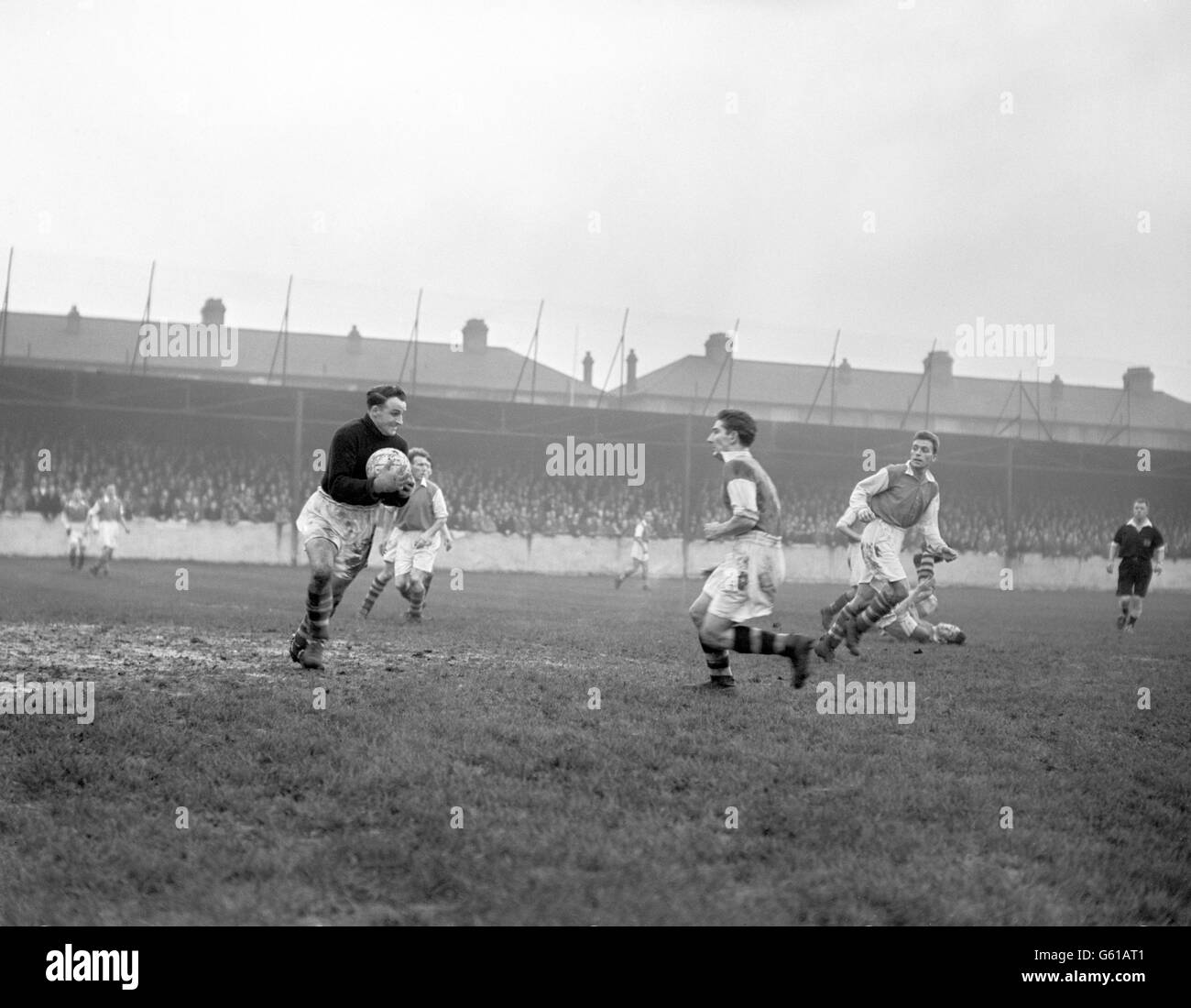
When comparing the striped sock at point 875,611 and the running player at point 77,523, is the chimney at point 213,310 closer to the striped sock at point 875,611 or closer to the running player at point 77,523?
the running player at point 77,523

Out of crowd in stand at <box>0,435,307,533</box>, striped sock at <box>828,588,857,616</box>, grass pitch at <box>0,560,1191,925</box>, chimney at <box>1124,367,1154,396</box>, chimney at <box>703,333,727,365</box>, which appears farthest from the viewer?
chimney at <box>1124,367,1154,396</box>

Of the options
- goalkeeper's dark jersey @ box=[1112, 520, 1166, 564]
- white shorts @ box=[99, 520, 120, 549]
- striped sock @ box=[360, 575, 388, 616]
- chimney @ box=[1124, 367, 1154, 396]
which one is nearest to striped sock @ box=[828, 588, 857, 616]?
striped sock @ box=[360, 575, 388, 616]

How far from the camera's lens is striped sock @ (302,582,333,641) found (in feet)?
26.9

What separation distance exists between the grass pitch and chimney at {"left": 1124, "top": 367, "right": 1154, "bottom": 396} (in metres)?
42.7

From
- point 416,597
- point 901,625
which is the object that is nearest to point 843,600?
point 901,625

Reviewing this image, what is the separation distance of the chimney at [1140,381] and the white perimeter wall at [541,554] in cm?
1004

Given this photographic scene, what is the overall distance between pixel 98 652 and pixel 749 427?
5.61 meters

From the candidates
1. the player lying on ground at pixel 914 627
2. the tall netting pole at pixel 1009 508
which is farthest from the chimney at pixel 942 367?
the player lying on ground at pixel 914 627

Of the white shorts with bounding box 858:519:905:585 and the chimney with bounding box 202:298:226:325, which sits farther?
the chimney with bounding box 202:298:226:325

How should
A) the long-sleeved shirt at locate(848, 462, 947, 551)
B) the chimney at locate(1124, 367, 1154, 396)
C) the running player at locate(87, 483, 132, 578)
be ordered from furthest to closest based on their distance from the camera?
the chimney at locate(1124, 367, 1154, 396) → the running player at locate(87, 483, 132, 578) → the long-sleeved shirt at locate(848, 462, 947, 551)

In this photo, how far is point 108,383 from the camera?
105 ft

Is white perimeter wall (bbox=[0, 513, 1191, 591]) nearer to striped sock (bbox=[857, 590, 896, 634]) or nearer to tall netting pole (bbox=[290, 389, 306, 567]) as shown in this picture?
tall netting pole (bbox=[290, 389, 306, 567])
